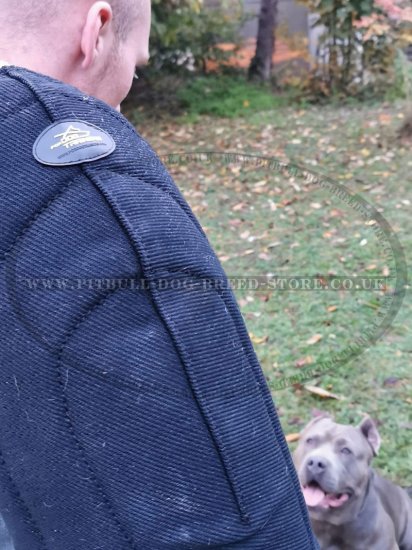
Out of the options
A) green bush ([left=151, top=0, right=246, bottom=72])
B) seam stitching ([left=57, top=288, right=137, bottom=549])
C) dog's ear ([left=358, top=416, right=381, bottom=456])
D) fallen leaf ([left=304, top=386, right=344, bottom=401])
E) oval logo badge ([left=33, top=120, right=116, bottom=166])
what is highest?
oval logo badge ([left=33, top=120, right=116, bottom=166])

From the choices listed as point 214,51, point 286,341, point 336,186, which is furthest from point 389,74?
point 286,341

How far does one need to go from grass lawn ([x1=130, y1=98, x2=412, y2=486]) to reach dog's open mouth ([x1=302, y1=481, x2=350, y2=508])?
2.81 feet

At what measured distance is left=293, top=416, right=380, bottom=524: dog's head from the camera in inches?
83.7

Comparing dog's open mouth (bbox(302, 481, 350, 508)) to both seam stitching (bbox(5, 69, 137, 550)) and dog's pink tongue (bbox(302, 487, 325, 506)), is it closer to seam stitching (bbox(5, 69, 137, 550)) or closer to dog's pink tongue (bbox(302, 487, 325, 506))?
dog's pink tongue (bbox(302, 487, 325, 506))

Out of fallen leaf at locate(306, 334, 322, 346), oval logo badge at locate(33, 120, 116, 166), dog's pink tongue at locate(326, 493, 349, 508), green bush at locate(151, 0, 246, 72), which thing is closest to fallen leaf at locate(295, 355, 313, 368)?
fallen leaf at locate(306, 334, 322, 346)

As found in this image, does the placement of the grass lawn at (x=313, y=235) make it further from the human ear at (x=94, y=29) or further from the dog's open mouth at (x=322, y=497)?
the human ear at (x=94, y=29)

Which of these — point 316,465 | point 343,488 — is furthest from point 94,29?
point 343,488

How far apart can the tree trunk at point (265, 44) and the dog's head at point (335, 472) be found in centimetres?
809

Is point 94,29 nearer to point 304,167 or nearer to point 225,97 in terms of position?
point 304,167

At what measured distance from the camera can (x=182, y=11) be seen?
7637 millimetres

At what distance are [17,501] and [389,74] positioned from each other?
8.73 metres

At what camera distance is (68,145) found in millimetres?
729

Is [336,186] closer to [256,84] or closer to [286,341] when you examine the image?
[286,341]
